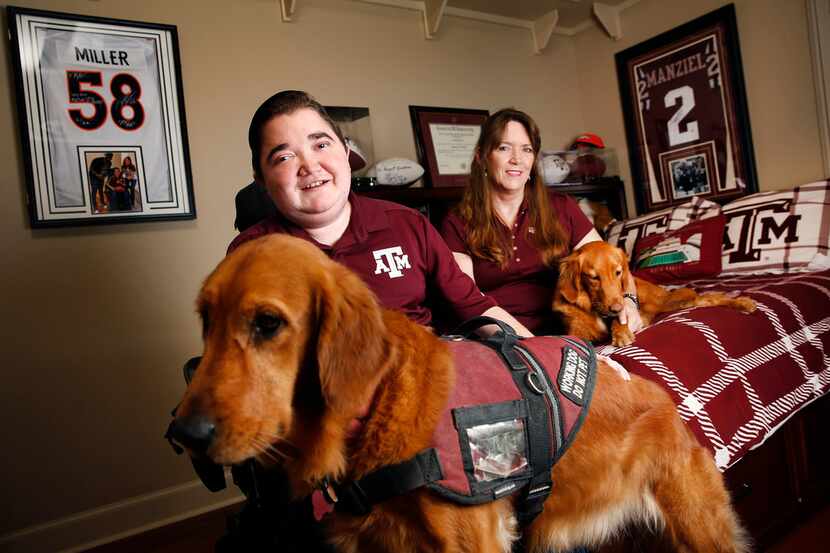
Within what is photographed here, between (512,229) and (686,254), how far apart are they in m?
1.08

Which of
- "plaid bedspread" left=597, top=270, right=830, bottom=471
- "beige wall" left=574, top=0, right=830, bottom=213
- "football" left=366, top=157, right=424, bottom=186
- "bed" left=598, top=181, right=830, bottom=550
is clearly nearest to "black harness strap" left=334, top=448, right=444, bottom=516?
"bed" left=598, top=181, right=830, bottom=550

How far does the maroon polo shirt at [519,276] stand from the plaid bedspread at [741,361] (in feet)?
1.53

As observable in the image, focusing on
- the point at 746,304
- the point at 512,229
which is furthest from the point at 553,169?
the point at 746,304

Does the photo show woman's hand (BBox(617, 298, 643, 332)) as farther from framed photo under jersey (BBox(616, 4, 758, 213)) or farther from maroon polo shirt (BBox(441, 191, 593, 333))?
framed photo under jersey (BBox(616, 4, 758, 213))

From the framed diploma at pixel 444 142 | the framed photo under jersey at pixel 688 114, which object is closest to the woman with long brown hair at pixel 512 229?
the framed diploma at pixel 444 142

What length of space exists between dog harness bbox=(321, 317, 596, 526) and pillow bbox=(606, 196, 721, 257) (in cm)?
229

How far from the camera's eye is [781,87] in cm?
324

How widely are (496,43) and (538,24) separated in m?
0.42

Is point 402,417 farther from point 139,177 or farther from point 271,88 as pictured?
point 271,88

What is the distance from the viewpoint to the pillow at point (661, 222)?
3047mm

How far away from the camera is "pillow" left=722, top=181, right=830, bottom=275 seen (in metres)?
2.57

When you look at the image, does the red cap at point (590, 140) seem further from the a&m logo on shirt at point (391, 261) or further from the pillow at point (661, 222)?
the a&m logo on shirt at point (391, 261)

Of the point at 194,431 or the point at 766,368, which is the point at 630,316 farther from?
the point at 194,431

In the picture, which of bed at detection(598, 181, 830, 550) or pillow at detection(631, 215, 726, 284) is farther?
pillow at detection(631, 215, 726, 284)
